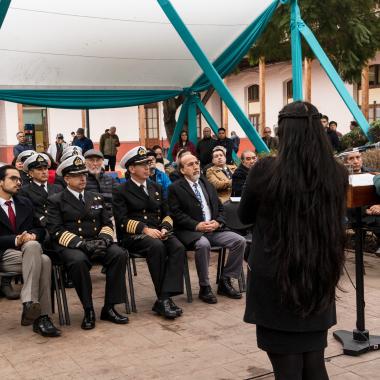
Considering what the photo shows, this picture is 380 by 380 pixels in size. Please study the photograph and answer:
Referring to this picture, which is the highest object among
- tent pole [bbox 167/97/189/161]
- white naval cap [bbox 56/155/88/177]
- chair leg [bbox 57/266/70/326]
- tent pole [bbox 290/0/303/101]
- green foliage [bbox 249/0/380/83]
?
green foliage [bbox 249/0/380/83]

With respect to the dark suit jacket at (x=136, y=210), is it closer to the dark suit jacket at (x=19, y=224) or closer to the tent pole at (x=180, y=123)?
the dark suit jacket at (x=19, y=224)

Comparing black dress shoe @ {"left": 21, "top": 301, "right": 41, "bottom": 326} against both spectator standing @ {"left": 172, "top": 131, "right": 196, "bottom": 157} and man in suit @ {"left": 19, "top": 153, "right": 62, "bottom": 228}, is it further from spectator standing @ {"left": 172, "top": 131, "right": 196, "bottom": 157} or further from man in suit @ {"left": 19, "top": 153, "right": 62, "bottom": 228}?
spectator standing @ {"left": 172, "top": 131, "right": 196, "bottom": 157}

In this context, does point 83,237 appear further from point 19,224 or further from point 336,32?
point 336,32

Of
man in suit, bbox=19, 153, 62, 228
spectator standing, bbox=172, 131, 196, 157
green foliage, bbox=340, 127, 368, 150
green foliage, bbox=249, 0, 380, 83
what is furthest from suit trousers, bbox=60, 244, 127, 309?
green foliage, bbox=249, 0, 380, 83

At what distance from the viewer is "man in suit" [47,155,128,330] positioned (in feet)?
16.4

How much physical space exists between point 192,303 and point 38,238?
153 centimetres

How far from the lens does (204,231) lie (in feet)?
19.4

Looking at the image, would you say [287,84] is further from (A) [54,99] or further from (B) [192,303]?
(B) [192,303]

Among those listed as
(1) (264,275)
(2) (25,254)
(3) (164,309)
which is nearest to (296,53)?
(3) (164,309)

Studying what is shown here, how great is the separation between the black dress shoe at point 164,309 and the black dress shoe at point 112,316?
32 centimetres

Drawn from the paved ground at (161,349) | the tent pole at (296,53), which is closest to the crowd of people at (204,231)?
the paved ground at (161,349)

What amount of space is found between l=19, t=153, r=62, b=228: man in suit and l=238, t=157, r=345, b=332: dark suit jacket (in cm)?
398

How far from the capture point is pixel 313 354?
2.56 metres

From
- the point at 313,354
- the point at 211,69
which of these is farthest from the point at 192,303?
the point at 211,69
